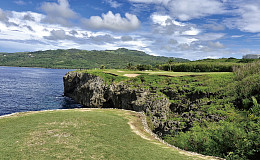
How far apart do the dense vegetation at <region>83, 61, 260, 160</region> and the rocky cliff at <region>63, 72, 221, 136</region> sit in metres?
0.21

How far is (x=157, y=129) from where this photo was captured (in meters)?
35.0

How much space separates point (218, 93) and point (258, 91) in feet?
23.1

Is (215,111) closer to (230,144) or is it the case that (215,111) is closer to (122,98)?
(230,144)

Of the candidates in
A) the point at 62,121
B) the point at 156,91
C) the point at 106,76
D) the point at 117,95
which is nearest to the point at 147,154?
the point at 62,121

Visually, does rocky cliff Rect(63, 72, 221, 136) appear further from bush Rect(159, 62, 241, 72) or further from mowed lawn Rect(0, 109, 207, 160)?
bush Rect(159, 62, 241, 72)

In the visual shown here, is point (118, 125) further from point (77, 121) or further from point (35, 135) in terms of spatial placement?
point (35, 135)

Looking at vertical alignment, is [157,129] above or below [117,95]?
below

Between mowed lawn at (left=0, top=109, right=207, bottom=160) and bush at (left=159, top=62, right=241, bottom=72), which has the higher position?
bush at (left=159, top=62, right=241, bottom=72)

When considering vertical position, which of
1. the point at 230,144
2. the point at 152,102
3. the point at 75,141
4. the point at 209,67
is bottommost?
the point at 152,102

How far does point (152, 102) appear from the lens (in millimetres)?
39531

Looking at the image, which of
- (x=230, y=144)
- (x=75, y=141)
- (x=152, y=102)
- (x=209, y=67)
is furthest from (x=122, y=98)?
(x=230, y=144)

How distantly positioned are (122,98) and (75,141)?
3207cm

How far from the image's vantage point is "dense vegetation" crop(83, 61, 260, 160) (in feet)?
52.5

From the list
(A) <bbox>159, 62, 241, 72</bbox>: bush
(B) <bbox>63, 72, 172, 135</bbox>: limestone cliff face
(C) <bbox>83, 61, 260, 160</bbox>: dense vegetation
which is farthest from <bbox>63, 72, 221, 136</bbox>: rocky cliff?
(A) <bbox>159, 62, 241, 72</bbox>: bush
